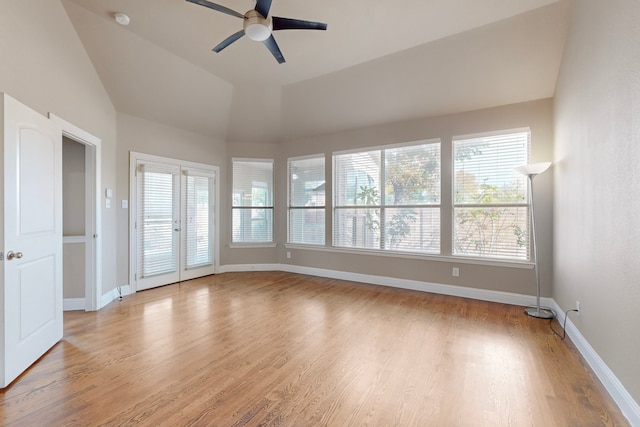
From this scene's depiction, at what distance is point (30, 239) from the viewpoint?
234 centimetres

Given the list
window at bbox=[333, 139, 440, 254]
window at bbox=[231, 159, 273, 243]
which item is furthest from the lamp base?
window at bbox=[231, 159, 273, 243]

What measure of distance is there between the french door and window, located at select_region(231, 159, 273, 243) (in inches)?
18.6

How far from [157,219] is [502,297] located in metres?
5.58

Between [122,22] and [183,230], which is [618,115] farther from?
[183,230]

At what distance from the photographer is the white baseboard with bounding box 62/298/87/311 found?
3594 millimetres

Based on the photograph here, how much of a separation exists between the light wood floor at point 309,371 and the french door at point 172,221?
1067 mm

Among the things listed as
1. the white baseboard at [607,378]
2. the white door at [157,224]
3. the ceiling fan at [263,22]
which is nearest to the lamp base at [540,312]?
the white baseboard at [607,378]

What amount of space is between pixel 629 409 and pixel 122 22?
5.62 m

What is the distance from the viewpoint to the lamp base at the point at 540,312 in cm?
337

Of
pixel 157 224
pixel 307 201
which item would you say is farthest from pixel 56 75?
pixel 307 201

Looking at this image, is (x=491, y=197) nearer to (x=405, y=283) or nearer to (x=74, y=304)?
(x=405, y=283)

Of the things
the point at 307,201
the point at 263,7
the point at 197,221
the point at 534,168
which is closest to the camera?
the point at 263,7

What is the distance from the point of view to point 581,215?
2.64m

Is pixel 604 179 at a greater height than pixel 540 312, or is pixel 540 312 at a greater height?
pixel 604 179
